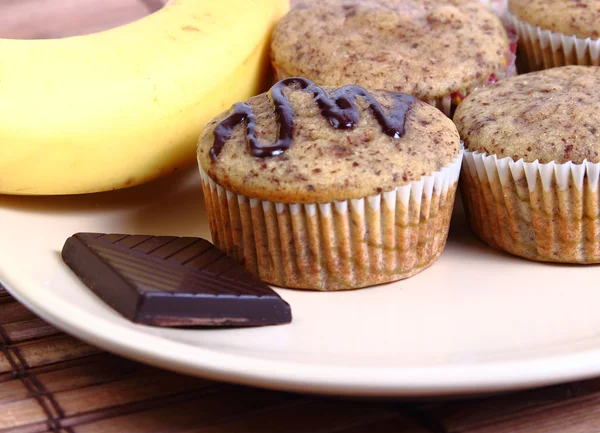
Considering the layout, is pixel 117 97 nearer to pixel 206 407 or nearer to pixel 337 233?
pixel 337 233

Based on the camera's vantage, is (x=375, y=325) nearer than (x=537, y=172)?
Yes

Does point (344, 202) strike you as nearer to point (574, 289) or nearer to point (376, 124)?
point (376, 124)

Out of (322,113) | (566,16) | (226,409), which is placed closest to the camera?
(226,409)

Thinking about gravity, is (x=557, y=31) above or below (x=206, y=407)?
Result: above

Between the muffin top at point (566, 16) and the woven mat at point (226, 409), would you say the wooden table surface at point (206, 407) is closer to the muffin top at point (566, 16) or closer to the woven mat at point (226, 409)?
the woven mat at point (226, 409)

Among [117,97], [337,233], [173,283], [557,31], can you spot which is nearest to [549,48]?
[557,31]

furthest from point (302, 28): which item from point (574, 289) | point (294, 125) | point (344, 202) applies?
point (574, 289)

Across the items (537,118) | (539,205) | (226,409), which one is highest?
(537,118)

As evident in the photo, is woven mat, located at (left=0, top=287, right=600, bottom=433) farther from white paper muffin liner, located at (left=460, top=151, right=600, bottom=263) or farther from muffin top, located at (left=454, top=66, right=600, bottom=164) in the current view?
muffin top, located at (left=454, top=66, right=600, bottom=164)
